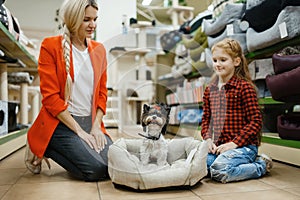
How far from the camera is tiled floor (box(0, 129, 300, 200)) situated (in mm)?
872

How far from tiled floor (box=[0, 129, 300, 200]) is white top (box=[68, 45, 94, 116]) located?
Result: 0.17 meters

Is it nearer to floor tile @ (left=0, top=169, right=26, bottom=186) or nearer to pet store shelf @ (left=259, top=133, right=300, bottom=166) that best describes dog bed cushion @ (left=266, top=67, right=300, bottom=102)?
pet store shelf @ (left=259, top=133, right=300, bottom=166)

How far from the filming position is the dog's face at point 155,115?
870 mm

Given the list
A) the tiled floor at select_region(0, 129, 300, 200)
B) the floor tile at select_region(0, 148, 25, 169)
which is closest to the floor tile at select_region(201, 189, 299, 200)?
the tiled floor at select_region(0, 129, 300, 200)

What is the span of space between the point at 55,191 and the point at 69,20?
61cm

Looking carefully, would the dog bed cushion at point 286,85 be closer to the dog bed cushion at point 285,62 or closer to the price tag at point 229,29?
the dog bed cushion at point 285,62

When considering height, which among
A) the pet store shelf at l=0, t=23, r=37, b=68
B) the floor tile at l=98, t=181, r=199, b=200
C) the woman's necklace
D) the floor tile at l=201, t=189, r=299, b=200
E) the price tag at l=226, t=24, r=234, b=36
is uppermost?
the price tag at l=226, t=24, r=234, b=36

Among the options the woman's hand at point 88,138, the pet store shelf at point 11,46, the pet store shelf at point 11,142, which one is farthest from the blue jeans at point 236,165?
the pet store shelf at point 11,46

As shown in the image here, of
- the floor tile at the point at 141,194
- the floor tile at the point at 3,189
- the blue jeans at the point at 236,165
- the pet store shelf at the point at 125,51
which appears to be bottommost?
the floor tile at the point at 141,194

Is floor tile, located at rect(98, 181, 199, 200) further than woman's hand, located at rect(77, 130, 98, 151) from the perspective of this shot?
No

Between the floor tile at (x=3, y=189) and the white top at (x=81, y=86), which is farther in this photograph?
the white top at (x=81, y=86)

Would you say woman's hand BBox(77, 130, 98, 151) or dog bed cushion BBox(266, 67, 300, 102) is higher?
dog bed cushion BBox(266, 67, 300, 102)

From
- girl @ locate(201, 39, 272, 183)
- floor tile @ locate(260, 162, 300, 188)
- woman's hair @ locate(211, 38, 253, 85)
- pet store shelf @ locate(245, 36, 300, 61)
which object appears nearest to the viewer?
floor tile @ locate(260, 162, 300, 188)

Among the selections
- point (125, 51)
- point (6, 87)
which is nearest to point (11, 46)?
point (6, 87)
